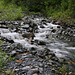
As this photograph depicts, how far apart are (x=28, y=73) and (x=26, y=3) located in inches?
690

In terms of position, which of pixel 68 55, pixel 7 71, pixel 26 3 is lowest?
pixel 68 55

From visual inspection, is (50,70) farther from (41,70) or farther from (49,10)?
(49,10)

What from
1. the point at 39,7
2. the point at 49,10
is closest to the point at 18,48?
the point at 49,10

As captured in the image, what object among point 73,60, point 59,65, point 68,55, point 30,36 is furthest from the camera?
point 30,36

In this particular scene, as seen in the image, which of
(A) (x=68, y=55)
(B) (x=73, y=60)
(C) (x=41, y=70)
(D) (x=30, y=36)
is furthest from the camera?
(D) (x=30, y=36)

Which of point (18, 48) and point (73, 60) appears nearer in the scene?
point (73, 60)

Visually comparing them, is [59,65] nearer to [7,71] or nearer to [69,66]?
[69,66]

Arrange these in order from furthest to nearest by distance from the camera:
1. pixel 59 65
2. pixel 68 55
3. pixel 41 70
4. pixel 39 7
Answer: pixel 39 7, pixel 68 55, pixel 59 65, pixel 41 70

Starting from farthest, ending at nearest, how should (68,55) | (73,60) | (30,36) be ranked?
(30,36) → (68,55) → (73,60)

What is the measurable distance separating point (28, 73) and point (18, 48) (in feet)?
5.94

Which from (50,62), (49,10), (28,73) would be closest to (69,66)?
(50,62)

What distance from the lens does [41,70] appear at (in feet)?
11.3

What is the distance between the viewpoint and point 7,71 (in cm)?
311

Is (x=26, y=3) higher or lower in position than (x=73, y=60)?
higher
